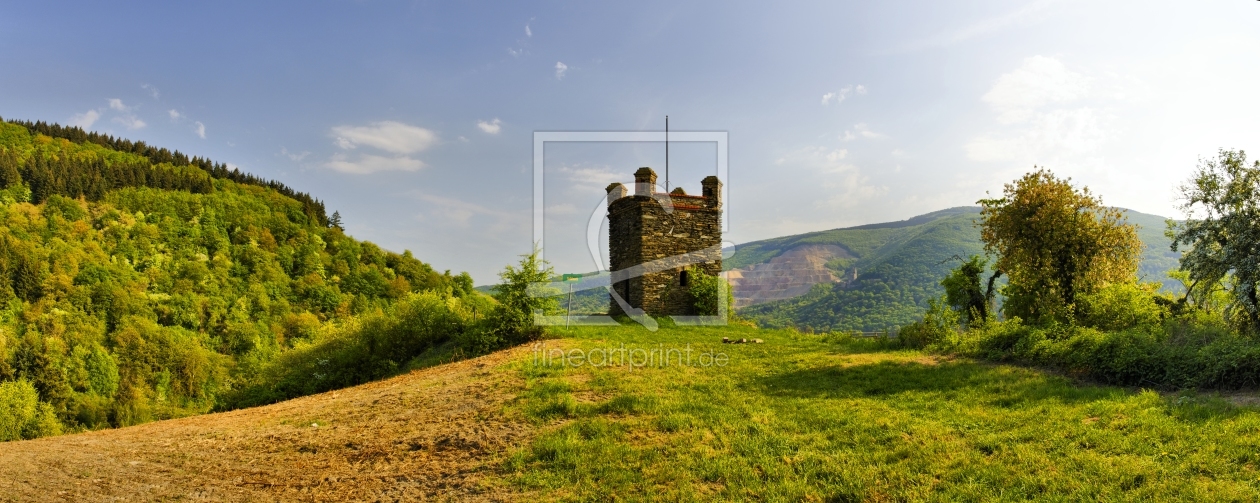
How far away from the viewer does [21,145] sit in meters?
83.1

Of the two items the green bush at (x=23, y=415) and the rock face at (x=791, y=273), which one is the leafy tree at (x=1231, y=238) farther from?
the green bush at (x=23, y=415)

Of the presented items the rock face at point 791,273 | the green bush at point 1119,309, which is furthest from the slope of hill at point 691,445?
the rock face at point 791,273

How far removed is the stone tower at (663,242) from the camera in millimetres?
19453

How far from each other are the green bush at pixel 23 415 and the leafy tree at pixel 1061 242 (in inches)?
2065

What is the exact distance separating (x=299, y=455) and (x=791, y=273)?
59377mm

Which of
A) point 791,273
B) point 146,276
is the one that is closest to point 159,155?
point 146,276

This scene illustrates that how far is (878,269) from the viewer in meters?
61.2

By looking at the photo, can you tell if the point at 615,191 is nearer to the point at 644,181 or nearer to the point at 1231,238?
the point at 644,181

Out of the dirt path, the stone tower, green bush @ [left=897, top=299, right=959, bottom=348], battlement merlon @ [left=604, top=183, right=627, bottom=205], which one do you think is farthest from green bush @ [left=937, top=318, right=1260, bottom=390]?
battlement merlon @ [left=604, top=183, right=627, bottom=205]

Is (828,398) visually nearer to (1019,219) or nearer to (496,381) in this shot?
(496,381)

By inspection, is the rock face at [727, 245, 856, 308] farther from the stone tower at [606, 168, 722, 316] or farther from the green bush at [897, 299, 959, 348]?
the green bush at [897, 299, 959, 348]

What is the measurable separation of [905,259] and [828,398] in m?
64.0

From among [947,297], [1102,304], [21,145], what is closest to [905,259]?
[947,297]

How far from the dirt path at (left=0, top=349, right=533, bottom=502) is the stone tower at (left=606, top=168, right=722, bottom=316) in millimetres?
10657
